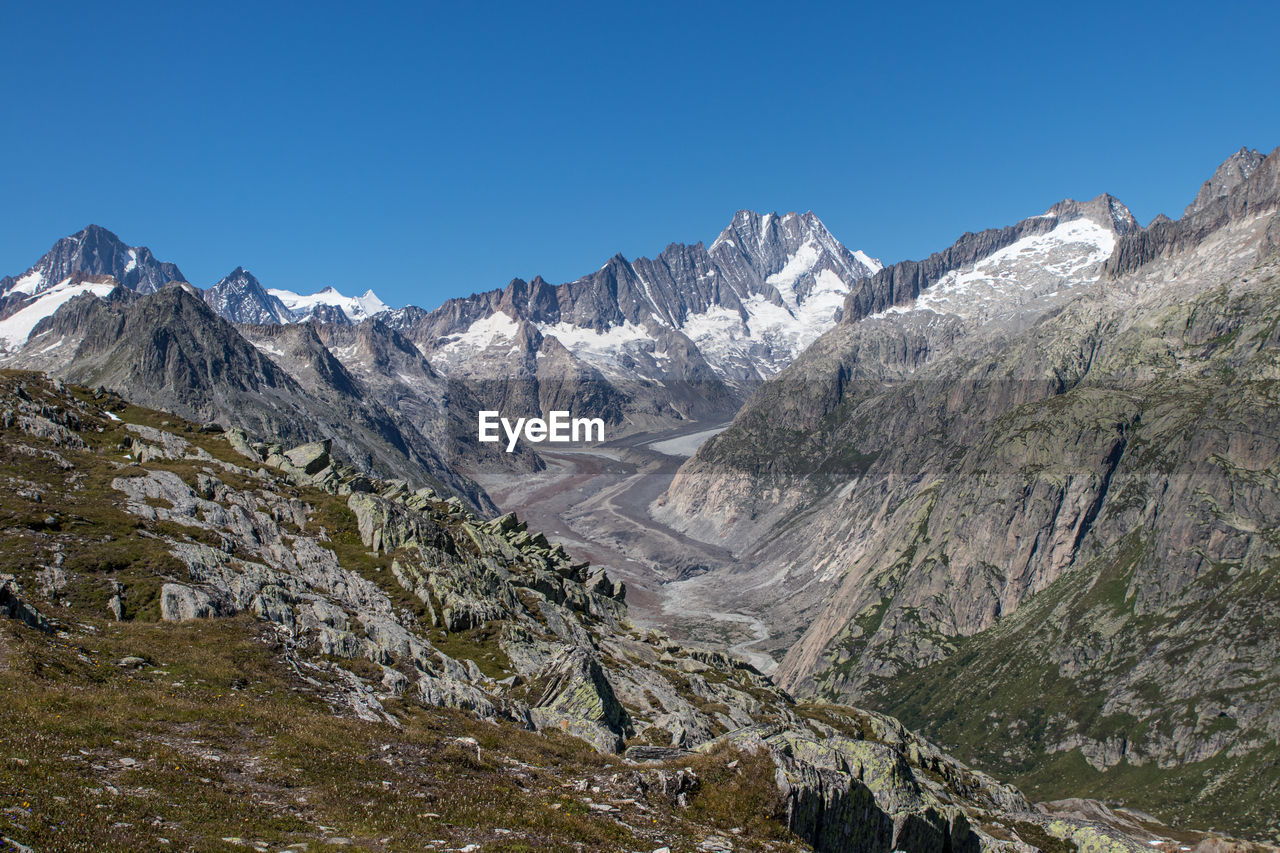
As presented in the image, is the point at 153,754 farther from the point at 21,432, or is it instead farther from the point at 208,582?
the point at 21,432

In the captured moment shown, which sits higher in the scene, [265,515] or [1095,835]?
[265,515]

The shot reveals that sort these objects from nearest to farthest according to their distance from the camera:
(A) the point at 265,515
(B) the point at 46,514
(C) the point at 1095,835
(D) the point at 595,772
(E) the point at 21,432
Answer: (D) the point at 595,772
(C) the point at 1095,835
(B) the point at 46,514
(A) the point at 265,515
(E) the point at 21,432

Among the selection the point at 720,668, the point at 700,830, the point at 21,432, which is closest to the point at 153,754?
the point at 700,830

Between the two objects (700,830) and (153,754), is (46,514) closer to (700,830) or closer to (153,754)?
(153,754)

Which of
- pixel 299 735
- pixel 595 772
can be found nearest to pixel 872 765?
pixel 595 772

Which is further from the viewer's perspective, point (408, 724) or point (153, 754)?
point (408, 724)

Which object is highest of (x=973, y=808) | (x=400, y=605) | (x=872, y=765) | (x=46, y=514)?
(x=46, y=514)

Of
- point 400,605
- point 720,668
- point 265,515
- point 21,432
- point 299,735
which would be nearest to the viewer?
point 299,735
